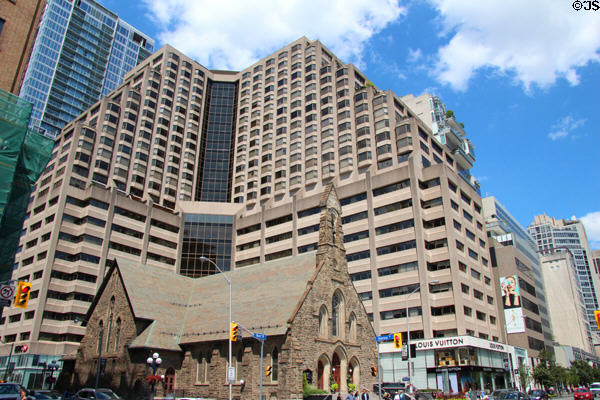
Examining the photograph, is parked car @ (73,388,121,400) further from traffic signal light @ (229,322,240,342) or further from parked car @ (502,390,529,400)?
parked car @ (502,390,529,400)

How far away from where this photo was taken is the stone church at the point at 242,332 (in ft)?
120

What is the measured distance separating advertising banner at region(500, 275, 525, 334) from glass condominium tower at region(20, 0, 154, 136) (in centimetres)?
14197

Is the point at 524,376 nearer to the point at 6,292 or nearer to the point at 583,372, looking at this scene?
the point at 583,372

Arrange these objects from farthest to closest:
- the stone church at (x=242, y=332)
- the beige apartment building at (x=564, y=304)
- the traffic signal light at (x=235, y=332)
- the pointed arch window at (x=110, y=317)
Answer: the beige apartment building at (x=564, y=304), the pointed arch window at (x=110, y=317), the stone church at (x=242, y=332), the traffic signal light at (x=235, y=332)

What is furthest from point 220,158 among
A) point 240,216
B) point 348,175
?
point 348,175

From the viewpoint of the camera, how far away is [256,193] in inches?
3976

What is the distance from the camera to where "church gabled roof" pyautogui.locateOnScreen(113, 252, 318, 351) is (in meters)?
39.2

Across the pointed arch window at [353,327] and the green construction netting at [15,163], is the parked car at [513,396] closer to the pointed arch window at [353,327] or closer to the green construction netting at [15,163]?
the pointed arch window at [353,327]

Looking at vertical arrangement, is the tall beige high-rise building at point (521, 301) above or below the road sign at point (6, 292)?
above

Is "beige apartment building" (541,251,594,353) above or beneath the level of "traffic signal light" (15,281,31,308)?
Result: above

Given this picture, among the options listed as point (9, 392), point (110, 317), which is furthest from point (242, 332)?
point (110, 317)

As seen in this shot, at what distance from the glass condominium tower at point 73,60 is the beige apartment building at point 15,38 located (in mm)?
130429

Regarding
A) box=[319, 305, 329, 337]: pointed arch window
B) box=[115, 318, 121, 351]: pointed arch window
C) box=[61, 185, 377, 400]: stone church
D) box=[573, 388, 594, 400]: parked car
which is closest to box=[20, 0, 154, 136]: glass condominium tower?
box=[61, 185, 377, 400]: stone church

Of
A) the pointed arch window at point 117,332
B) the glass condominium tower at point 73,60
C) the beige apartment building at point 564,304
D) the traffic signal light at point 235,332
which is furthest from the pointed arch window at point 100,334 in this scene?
the beige apartment building at point 564,304
